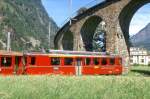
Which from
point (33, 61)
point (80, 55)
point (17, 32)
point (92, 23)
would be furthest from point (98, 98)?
point (17, 32)

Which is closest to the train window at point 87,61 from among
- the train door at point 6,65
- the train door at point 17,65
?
the train door at point 17,65

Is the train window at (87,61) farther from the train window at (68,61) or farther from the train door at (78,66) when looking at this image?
Answer: the train window at (68,61)

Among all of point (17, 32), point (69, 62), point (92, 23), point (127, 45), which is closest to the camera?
point (69, 62)

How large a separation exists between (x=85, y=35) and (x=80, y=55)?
20184mm

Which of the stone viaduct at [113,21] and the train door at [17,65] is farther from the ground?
the stone viaduct at [113,21]

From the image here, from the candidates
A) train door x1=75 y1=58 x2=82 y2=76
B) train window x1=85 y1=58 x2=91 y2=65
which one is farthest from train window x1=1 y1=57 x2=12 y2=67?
train window x1=85 y1=58 x2=91 y2=65

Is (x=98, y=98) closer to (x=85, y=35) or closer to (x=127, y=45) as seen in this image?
(x=127, y=45)

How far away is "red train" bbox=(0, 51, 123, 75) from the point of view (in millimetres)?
33466

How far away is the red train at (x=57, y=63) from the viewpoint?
110 feet

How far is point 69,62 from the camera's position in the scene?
1470 inches

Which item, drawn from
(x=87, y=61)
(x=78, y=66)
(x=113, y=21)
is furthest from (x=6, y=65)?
(x=113, y=21)

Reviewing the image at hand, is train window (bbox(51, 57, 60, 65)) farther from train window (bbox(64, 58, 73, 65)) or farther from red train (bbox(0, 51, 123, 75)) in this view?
train window (bbox(64, 58, 73, 65))

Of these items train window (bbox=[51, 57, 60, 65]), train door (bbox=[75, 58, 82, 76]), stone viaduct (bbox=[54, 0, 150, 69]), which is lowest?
train door (bbox=[75, 58, 82, 76])

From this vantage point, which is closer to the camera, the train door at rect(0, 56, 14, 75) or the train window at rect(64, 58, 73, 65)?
the train door at rect(0, 56, 14, 75)
